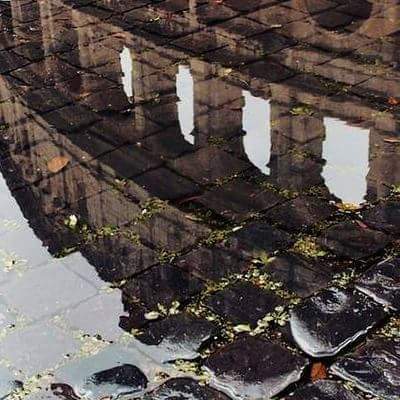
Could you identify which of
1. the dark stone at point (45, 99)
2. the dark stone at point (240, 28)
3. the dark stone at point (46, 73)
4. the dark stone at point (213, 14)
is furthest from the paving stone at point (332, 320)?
the dark stone at point (213, 14)

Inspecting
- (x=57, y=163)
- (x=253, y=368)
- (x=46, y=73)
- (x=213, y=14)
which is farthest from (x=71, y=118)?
(x=253, y=368)

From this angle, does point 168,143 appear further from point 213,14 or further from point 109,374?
point 213,14

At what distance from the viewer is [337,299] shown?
16.4ft

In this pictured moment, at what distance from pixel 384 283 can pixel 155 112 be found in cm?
352

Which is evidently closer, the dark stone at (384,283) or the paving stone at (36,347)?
the paving stone at (36,347)

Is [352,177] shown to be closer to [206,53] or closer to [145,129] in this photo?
[145,129]

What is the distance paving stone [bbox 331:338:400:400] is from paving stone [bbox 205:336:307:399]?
0.78 feet

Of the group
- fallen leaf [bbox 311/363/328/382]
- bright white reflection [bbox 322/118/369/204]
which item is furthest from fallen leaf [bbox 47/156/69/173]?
fallen leaf [bbox 311/363/328/382]

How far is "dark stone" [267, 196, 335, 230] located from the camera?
19.2 ft

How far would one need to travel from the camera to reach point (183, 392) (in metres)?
4.30

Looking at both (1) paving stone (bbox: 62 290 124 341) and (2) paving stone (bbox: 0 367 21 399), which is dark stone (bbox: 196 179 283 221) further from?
(2) paving stone (bbox: 0 367 21 399)

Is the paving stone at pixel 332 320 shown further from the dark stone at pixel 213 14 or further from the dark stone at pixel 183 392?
the dark stone at pixel 213 14

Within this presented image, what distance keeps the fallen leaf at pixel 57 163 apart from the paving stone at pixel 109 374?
252 centimetres

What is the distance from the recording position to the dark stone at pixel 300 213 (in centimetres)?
587
